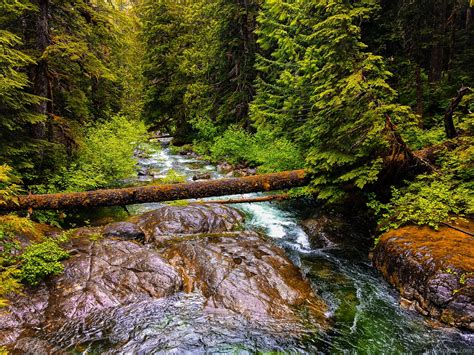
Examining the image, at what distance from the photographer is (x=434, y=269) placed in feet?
18.1

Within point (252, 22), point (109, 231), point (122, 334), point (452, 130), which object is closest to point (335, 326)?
point (122, 334)

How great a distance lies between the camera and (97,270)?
6.28 m

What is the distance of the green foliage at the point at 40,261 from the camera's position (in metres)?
5.70

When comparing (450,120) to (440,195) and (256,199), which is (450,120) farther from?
(256,199)

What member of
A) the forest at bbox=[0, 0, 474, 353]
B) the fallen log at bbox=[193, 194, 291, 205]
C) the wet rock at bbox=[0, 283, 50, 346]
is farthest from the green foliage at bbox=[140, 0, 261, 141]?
the wet rock at bbox=[0, 283, 50, 346]

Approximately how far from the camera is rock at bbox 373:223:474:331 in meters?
5.09

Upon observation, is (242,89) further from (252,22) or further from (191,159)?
(191,159)

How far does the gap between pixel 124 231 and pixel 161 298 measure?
8.97 feet

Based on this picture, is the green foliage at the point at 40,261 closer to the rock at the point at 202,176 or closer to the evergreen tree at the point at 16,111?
the evergreen tree at the point at 16,111

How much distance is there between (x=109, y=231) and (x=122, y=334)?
3450 mm

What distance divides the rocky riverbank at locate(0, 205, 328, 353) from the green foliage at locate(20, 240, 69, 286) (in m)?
0.17

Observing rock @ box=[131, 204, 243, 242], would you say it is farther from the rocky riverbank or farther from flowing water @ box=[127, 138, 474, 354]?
flowing water @ box=[127, 138, 474, 354]

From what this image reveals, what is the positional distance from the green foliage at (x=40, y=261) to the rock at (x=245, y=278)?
2.28 meters

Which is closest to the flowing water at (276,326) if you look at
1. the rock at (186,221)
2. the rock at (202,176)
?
the rock at (186,221)
